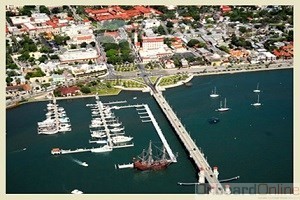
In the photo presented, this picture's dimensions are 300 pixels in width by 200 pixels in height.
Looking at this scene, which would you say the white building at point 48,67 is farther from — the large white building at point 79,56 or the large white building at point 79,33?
the large white building at point 79,33

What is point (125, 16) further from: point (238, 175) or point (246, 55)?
point (238, 175)

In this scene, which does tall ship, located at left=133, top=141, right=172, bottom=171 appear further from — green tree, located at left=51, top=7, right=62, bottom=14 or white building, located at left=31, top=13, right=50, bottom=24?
green tree, located at left=51, top=7, right=62, bottom=14

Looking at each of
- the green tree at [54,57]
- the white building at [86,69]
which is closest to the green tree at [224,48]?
the white building at [86,69]

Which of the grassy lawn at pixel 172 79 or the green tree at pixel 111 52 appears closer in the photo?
the grassy lawn at pixel 172 79

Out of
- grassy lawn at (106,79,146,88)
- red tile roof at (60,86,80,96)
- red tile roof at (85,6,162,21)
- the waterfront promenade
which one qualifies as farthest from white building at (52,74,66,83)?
red tile roof at (85,6,162,21)

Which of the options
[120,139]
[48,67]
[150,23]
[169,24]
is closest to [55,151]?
[120,139]

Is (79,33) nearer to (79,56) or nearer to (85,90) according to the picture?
(79,56)
